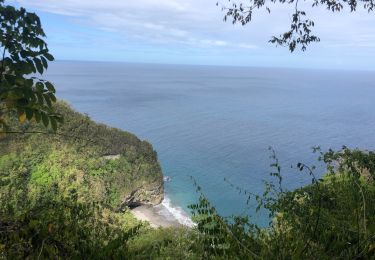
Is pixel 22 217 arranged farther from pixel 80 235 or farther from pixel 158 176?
pixel 158 176

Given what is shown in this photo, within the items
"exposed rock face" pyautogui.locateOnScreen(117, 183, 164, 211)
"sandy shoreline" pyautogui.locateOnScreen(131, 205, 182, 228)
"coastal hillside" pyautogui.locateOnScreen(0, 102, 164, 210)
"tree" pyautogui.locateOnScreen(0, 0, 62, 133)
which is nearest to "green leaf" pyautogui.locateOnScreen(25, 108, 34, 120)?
"tree" pyautogui.locateOnScreen(0, 0, 62, 133)

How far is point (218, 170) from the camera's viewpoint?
55656 mm

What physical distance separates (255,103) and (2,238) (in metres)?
118

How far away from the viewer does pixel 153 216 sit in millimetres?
44500

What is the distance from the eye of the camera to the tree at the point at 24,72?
1.89 metres

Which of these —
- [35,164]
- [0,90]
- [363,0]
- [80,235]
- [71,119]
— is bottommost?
[35,164]

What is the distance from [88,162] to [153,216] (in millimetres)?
10136

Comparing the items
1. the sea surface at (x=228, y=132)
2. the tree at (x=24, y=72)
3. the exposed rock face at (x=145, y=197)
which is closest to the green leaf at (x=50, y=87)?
the tree at (x=24, y=72)

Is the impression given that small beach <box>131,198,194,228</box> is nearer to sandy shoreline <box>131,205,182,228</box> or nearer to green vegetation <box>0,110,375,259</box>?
sandy shoreline <box>131,205,182,228</box>

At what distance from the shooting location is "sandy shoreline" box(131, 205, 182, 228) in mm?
42406

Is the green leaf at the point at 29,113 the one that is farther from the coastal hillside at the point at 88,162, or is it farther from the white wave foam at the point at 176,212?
the white wave foam at the point at 176,212

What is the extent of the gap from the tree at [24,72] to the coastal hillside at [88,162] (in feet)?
125

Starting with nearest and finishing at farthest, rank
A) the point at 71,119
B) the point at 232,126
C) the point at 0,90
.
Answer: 1. the point at 0,90
2. the point at 71,119
3. the point at 232,126

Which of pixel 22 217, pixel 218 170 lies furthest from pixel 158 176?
pixel 22 217
